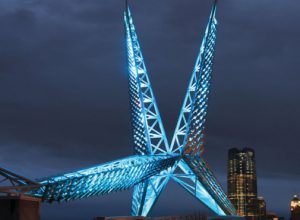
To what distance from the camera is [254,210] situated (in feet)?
582

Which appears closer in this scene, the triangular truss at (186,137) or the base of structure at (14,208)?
the base of structure at (14,208)

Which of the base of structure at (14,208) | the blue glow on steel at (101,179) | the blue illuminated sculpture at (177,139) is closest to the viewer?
the base of structure at (14,208)

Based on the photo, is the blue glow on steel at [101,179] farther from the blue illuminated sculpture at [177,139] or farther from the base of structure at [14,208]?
the base of structure at [14,208]

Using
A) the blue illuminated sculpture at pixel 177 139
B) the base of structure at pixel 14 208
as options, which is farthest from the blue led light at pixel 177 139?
the base of structure at pixel 14 208

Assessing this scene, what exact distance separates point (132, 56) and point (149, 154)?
1106 centimetres

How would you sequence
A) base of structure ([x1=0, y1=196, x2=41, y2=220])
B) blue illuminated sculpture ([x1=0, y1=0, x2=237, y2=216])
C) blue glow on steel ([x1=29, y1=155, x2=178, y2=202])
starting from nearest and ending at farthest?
base of structure ([x1=0, y1=196, x2=41, y2=220]), blue glow on steel ([x1=29, y1=155, x2=178, y2=202]), blue illuminated sculpture ([x1=0, y1=0, x2=237, y2=216])

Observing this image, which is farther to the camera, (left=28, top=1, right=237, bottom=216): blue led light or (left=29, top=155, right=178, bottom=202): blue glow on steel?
(left=28, top=1, right=237, bottom=216): blue led light

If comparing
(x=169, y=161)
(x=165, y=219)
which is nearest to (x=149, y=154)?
(x=169, y=161)

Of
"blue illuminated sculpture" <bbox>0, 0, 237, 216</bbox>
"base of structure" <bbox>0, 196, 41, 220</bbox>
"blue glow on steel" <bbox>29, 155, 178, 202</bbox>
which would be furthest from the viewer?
"blue illuminated sculpture" <bbox>0, 0, 237, 216</bbox>

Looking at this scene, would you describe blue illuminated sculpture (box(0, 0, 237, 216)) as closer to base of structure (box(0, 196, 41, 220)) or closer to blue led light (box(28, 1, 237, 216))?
blue led light (box(28, 1, 237, 216))

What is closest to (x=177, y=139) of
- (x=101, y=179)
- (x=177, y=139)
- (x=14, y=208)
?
(x=177, y=139)

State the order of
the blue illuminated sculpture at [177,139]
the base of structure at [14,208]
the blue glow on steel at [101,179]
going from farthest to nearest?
the blue illuminated sculpture at [177,139] < the blue glow on steel at [101,179] < the base of structure at [14,208]

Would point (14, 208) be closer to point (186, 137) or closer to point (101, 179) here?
point (101, 179)

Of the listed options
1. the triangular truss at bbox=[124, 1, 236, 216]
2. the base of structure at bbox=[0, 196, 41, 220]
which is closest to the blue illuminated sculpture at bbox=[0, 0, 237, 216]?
the triangular truss at bbox=[124, 1, 236, 216]
